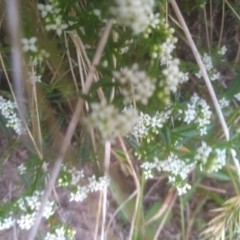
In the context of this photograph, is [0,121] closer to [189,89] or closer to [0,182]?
[0,182]

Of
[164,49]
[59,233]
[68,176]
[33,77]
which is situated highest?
[33,77]

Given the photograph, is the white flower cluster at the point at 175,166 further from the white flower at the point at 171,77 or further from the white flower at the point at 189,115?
the white flower at the point at 171,77

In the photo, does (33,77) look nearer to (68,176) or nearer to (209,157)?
(68,176)

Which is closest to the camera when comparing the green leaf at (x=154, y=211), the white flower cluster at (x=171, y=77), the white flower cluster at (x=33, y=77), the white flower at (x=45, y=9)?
the white flower cluster at (x=171, y=77)

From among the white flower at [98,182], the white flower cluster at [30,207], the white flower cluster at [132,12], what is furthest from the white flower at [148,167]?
the white flower cluster at [132,12]

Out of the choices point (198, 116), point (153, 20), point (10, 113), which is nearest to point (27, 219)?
point (10, 113)

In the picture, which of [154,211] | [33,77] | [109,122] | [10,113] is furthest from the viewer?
[154,211]
